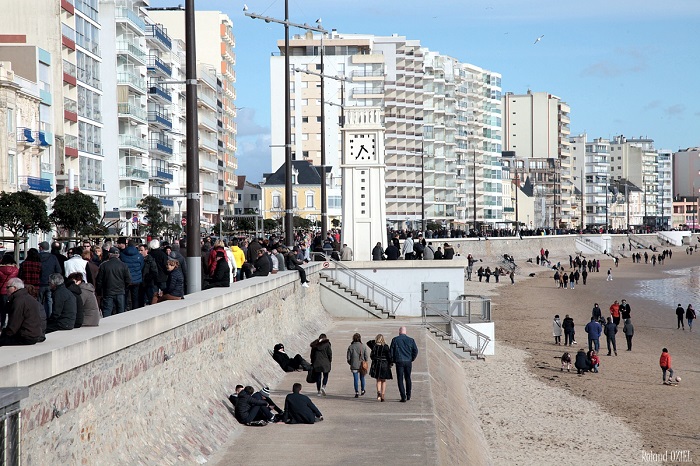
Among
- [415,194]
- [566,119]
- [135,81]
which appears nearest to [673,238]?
[566,119]

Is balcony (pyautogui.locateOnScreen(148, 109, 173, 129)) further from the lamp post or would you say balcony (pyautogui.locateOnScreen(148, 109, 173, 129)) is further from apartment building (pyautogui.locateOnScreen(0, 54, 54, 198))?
the lamp post

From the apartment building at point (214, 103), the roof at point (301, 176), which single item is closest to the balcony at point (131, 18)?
the apartment building at point (214, 103)

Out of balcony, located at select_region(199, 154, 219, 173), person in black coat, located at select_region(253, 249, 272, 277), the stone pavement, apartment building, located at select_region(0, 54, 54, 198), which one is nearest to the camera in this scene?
the stone pavement

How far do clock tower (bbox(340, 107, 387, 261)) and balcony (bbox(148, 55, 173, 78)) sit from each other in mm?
35895

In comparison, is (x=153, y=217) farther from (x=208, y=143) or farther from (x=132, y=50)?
(x=208, y=143)

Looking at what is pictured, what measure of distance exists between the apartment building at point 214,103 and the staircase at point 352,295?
1917 inches

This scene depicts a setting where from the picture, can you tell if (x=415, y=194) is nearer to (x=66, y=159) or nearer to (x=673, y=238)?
(x=673, y=238)

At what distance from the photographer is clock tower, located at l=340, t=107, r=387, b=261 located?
1506 inches

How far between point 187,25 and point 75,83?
37.9m

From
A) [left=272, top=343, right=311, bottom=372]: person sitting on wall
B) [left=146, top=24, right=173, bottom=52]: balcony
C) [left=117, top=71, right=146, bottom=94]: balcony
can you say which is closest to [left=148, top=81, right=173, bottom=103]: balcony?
[left=146, top=24, right=173, bottom=52]: balcony

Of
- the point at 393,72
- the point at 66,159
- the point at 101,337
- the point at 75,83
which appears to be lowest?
the point at 101,337

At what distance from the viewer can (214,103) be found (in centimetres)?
9406

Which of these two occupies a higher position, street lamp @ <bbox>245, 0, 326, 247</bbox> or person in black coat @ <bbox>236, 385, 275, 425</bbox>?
Answer: street lamp @ <bbox>245, 0, 326, 247</bbox>

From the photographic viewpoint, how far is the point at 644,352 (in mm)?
38062
